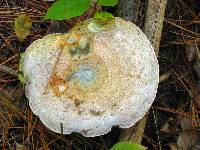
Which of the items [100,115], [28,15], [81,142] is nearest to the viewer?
[100,115]

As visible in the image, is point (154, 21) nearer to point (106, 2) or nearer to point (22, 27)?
point (106, 2)

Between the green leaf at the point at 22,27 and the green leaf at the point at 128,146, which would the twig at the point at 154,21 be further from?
the green leaf at the point at 22,27

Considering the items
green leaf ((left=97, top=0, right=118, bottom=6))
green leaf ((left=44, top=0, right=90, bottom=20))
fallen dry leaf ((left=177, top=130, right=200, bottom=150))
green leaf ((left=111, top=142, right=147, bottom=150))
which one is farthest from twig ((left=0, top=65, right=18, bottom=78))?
fallen dry leaf ((left=177, top=130, right=200, bottom=150))

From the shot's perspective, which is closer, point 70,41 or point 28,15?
point 70,41

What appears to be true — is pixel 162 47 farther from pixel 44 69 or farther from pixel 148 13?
pixel 44 69

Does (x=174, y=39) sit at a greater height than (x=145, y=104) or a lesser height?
greater

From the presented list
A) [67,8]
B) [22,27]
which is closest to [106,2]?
[67,8]

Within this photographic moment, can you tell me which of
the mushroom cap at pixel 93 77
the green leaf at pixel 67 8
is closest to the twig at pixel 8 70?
the mushroom cap at pixel 93 77

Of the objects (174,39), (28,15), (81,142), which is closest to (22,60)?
(28,15)
